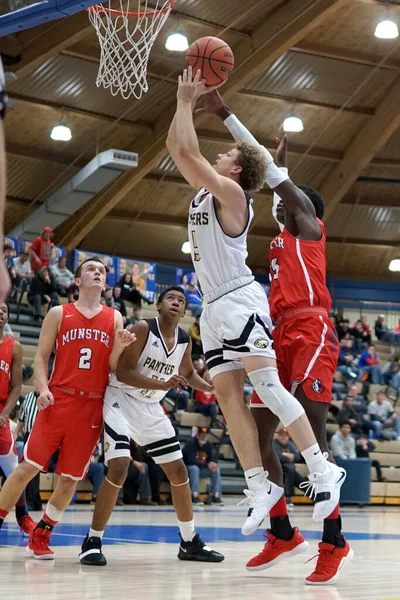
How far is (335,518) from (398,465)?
48.4 feet

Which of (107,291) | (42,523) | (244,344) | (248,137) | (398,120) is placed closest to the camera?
(244,344)

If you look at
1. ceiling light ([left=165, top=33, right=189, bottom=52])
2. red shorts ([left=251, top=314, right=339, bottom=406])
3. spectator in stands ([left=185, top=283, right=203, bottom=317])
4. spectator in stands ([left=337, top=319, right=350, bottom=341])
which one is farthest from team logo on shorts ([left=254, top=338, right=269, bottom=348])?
spectator in stands ([left=337, top=319, right=350, bottom=341])

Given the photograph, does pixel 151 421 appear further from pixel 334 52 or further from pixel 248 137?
pixel 334 52

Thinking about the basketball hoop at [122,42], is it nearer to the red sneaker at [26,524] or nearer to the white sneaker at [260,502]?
the red sneaker at [26,524]

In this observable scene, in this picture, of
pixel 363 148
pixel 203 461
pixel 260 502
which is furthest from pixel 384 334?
pixel 260 502

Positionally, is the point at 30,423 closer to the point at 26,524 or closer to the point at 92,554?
the point at 26,524

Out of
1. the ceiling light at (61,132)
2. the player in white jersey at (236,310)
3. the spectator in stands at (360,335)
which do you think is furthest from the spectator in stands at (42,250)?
the player in white jersey at (236,310)

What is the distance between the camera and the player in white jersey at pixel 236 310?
5.48 metres

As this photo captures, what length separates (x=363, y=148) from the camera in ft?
90.0

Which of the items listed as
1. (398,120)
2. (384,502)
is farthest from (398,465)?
(398,120)

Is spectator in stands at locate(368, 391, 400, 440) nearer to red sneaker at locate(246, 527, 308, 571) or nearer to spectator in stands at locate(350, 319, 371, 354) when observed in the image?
spectator in stands at locate(350, 319, 371, 354)

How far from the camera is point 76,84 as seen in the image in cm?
2322

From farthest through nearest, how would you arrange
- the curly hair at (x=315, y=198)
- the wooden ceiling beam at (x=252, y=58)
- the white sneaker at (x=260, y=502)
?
the wooden ceiling beam at (x=252, y=58) < the curly hair at (x=315, y=198) < the white sneaker at (x=260, y=502)

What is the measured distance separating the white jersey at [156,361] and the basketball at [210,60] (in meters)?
2.30
